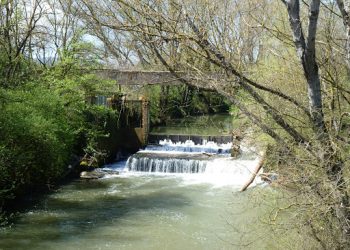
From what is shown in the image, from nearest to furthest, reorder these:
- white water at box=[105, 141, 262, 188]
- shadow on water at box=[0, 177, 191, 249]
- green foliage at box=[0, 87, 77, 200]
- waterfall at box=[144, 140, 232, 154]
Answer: shadow on water at box=[0, 177, 191, 249]
green foliage at box=[0, 87, 77, 200]
white water at box=[105, 141, 262, 188]
waterfall at box=[144, 140, 232, 154]

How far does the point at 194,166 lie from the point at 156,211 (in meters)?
4.96

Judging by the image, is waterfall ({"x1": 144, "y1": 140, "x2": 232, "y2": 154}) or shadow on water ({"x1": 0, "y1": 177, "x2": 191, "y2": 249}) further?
waterfall ({"x1": 144, "y1": 140, "x2": 232, "y2": 154})

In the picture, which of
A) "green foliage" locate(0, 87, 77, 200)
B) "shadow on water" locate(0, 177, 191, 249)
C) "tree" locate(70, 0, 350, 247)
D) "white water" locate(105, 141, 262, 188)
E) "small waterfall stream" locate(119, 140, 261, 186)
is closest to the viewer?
"tree" locate(70, 0, 350, 247)

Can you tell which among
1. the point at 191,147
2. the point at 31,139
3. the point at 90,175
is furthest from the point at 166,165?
the point at 31,139

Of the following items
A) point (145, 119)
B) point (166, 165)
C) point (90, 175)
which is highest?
point (145, 119)

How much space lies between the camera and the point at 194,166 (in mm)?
16016

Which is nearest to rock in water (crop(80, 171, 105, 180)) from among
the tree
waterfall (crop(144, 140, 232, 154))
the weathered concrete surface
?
waterfall (crop(144, 140, 232, 154))

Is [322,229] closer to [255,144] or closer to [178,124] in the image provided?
[255,144]

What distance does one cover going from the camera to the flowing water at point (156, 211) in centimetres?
877

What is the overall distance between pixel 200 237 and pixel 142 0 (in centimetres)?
617

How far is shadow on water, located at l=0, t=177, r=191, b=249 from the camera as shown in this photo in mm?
9258

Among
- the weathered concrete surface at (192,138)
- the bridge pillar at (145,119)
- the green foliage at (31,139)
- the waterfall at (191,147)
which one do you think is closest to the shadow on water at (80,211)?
the green foliage at (31,139)

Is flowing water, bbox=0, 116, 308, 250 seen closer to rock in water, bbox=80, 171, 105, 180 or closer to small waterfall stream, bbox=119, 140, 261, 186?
small waterfall stream, bbox=119, 140, 261, 186

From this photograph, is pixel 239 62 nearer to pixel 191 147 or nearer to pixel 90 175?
pixel 90 175
